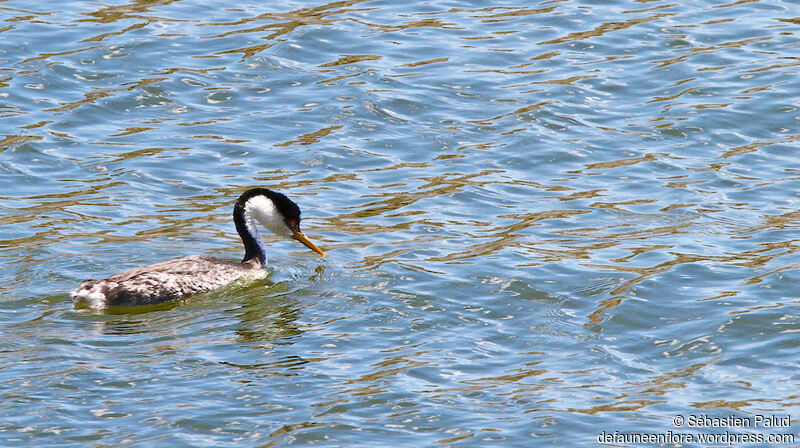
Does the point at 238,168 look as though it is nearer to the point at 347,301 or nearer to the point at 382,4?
the point at 347,301

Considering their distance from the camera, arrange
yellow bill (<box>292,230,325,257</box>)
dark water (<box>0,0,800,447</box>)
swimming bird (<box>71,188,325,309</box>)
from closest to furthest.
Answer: dark water (<box>0,0,800,447</box>)
swimming bird (<box>71,188,325,309</box>)
yellow bill (<box>292,230,325,257</box>)

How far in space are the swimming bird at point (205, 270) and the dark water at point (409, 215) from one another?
0.19 meters

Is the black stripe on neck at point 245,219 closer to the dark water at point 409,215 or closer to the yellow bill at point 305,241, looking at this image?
the yellow bill at point 305,241

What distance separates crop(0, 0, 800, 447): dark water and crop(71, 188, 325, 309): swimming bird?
7.6 inches

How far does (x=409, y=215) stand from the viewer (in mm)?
14789

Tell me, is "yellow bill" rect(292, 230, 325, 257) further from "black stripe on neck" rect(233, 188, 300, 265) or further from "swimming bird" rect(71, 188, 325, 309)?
"black stripe on neck" rect(233, 188, 300, 265)

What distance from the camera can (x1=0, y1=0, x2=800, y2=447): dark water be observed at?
33.6 feet

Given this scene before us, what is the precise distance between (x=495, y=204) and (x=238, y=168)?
10.5 feet

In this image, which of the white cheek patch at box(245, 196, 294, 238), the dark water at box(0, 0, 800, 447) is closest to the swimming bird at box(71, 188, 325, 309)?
the white cheek patch at box(245, 196, 294, 238)

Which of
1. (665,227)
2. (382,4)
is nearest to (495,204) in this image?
(665,227)

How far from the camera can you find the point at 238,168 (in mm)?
16078

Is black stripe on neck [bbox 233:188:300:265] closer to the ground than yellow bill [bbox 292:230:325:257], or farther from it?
farther from it

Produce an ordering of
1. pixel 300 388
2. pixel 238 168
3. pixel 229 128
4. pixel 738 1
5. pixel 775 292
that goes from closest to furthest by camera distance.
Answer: pixel 300 388, pixel 775 292, pixel 238 168, pixel 229 128, pixel 738 1

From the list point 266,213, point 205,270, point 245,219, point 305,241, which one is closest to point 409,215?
point 305,241
